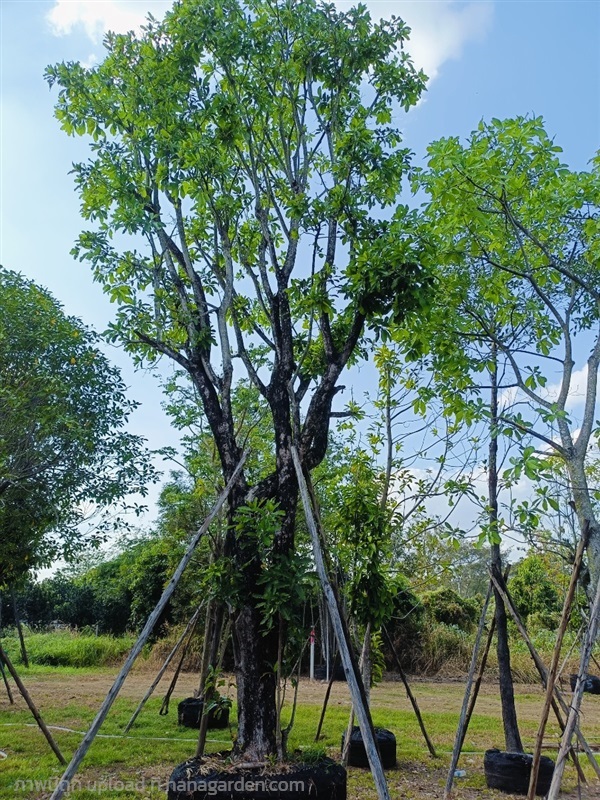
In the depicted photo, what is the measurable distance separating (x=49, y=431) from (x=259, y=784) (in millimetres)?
5360

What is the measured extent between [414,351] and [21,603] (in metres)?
20.0

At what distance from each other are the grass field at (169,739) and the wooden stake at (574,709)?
0.77 meters

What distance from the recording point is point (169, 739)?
21.5ft

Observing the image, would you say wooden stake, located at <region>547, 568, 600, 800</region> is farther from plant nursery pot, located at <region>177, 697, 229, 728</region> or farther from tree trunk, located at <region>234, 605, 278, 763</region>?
plant nursery pot, located at <region>177, 697, 229, 728</region>

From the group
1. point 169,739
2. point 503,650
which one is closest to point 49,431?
point 169,739

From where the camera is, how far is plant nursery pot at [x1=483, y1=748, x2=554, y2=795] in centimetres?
499

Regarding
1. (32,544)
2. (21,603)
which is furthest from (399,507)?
(21,603)

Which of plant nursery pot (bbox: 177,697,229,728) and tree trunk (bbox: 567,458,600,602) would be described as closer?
tree trunk (bbox: 567,458,600,602)

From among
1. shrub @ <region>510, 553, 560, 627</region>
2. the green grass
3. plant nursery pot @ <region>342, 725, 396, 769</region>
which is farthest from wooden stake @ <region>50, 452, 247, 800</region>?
shrub @ <region>510, 553, 560, 627</region>

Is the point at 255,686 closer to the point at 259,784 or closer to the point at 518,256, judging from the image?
the point at 259,784

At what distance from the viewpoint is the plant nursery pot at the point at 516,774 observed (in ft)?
16.4

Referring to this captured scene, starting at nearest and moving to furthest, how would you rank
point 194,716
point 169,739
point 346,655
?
point 346,655
point 169,739
point 194,716

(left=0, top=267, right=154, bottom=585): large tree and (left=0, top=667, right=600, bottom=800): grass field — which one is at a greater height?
(left=0, top=267, right=154, bottom=585): large tree

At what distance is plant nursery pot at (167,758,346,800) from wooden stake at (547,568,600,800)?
55.0 inches
